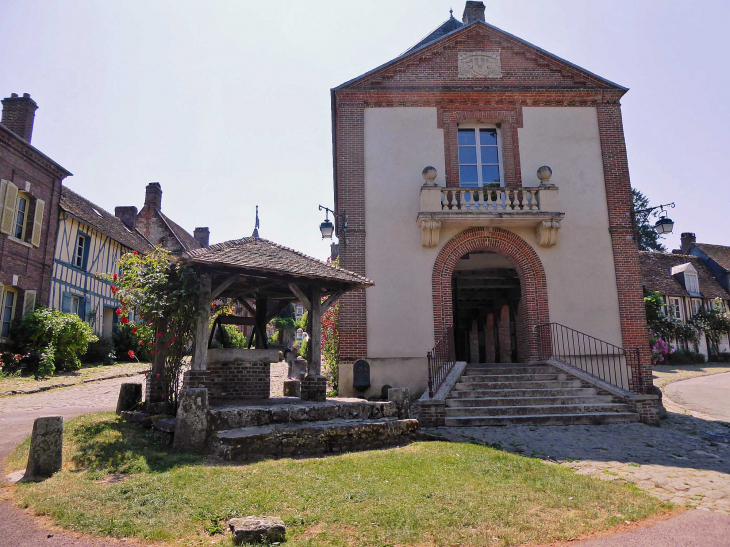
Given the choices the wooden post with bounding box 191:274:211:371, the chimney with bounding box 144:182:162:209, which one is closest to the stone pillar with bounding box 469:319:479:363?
the wooden post with bounding box 191:274:211:371

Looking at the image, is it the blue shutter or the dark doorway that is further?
the blue shutter

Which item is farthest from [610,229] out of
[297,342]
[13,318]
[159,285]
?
[297,342]

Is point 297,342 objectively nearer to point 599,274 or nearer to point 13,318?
point 13,318

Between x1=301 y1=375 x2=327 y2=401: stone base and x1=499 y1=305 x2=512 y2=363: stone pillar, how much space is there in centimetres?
888

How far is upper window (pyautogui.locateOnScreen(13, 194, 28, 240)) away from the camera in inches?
632

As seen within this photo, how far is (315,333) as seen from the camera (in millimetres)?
8344

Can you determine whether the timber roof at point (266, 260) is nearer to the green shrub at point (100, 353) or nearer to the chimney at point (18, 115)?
the green shrub at point (100, 353)

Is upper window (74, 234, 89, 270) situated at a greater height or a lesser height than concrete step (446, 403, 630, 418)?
greater

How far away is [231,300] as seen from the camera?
32.7ft

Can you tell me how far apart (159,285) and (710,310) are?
30615 millimetres

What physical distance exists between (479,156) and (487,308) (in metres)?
7.47

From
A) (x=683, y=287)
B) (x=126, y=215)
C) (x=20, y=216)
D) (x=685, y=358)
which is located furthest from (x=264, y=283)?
(x=683, y=287)

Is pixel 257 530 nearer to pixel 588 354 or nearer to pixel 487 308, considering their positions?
pixel 588 354

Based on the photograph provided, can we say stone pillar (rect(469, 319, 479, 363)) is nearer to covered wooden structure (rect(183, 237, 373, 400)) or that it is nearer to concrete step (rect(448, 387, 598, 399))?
concrete step (rect(448, 387, 598, 399))
